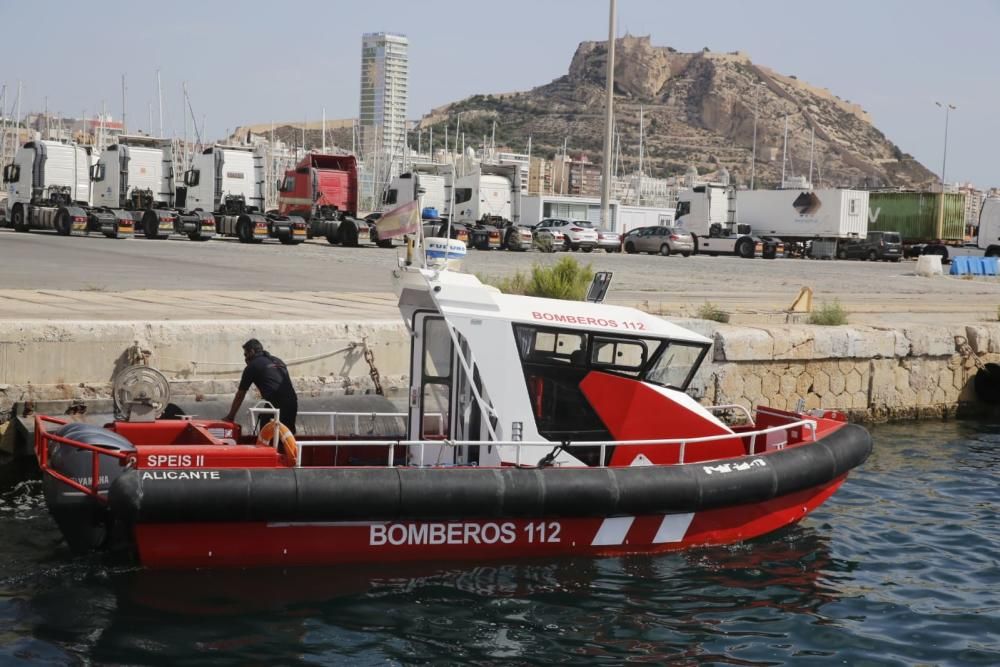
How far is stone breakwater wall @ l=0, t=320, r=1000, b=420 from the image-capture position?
1173 cm

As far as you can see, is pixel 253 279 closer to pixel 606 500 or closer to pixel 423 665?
pixel 606 500

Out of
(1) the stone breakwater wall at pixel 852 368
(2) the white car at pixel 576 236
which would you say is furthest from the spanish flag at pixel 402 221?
(2) the white car at pixel 576 236

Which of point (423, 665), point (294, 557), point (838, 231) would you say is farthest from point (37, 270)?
point (838, 231)

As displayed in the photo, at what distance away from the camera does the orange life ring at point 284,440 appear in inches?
344

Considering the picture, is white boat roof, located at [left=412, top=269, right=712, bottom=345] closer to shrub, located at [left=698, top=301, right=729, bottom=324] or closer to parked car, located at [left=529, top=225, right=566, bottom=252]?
shrub, located at [left=698, top=301, right=729, bottom=324]

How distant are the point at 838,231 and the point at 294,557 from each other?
47.7 metres

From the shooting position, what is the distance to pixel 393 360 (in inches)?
547

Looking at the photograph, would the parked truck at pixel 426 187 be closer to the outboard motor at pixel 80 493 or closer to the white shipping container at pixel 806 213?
the white shipping container at pixel 806 213

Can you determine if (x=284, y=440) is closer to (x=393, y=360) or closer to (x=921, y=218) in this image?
(x=393, y=360)

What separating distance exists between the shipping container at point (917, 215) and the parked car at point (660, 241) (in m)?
15.4

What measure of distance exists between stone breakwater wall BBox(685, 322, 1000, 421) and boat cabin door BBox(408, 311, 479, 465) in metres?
6.73

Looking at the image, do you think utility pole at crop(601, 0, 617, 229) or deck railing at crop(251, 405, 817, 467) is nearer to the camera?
deck railing at crop(251, 405, 817, 467)

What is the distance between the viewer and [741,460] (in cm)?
968

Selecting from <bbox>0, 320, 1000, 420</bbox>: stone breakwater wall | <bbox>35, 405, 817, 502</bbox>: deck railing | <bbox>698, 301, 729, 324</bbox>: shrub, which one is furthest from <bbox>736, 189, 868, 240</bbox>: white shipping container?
<bbox>35, 405, 817, 502</bbox>: deck railing
